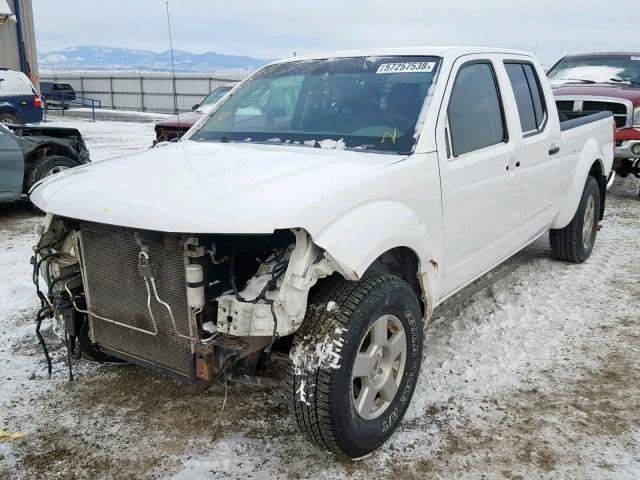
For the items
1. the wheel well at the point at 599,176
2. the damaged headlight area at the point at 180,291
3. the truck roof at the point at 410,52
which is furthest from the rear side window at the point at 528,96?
the damaged headlight area at the point at 180,291

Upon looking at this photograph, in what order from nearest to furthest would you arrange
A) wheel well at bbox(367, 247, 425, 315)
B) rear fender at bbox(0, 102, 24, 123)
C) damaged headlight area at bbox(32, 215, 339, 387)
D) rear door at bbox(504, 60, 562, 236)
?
damaged headlight area at bbox(32, 215, 339, 387)
wheel well at bbox(367, 247, 425, 315)
rear door at bbox(504, 60, 562, 236)
rear fender at bbox(0, 102, 24, 123)

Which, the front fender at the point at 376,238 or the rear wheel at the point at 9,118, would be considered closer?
the front fender at the point at 376,238

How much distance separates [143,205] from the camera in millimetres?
2557

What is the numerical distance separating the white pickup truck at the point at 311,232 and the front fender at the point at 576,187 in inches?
48.1

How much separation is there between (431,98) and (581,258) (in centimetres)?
318

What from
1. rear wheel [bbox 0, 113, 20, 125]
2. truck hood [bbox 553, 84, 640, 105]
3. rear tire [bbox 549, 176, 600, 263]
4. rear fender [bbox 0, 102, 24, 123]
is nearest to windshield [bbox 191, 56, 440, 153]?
rear tire [bbox 549, 176, 600, 263]

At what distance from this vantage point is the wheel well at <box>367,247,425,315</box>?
3059 millimetres

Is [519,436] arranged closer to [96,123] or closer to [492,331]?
[492,331]

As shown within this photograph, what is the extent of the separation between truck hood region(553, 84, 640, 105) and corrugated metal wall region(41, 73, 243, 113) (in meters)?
20.4

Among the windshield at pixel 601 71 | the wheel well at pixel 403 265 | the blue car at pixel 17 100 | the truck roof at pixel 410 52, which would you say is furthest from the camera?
the blue car at pixel 17 100

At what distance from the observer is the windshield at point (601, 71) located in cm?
976

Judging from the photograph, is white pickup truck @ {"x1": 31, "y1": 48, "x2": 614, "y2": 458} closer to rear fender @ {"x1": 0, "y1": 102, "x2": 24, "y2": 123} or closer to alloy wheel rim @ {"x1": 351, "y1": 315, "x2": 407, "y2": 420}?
alloy wheel rim @ {"x1": 351, "y1": 315, "x2": 407, "y2": 420}

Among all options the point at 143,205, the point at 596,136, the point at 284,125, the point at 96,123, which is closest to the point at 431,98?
the point at 284,125

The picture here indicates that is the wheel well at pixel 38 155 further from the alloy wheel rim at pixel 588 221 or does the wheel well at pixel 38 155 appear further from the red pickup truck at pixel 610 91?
the red pickup truck at pixel 610 91
